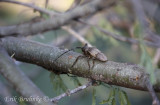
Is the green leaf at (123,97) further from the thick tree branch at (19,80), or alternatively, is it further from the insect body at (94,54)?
the thick tree branch at (19,80)

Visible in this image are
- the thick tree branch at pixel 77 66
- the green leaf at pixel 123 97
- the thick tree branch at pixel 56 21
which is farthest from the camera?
the thick tree branch at pixel 56 21

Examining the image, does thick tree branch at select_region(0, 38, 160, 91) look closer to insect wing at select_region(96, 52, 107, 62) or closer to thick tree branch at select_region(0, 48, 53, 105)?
insect wing at select_region(96, 52, 107, 62)

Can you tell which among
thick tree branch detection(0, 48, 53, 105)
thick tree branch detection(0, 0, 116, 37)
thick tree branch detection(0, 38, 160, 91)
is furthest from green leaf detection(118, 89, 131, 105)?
thick tree branch detection(0, 0, 116, 37)

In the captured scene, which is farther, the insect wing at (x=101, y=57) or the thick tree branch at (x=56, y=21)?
the thick tree branch at (x=56, y=21)

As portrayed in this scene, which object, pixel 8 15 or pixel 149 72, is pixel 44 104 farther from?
pixel 8 15

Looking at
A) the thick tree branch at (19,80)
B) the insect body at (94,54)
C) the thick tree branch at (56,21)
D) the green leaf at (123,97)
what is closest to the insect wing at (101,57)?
the insect body at (94,54)

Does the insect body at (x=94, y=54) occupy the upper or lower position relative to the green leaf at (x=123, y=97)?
upper

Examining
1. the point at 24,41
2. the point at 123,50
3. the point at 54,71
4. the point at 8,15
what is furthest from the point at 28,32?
the point at 8,15

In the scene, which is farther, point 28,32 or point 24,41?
point 28,32
